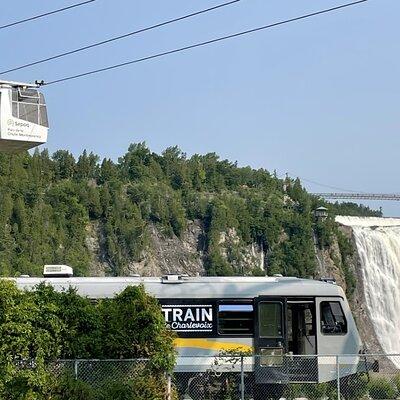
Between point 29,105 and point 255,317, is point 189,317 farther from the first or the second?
point 29,105

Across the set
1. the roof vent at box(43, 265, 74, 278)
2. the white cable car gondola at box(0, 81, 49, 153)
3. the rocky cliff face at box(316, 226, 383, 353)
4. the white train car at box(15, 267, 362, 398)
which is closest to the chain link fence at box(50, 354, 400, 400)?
the white train car at box(15, 267, 362, 398)

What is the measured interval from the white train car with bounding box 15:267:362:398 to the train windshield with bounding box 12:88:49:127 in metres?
4.94

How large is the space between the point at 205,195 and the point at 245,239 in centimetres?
597

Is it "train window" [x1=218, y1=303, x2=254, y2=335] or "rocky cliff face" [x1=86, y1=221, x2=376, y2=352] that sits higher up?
"rocky cliff face" [x1=86, y1=221, x2=376, y2=352]

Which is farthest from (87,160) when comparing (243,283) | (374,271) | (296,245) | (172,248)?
(243,283)

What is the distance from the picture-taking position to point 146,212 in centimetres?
9412

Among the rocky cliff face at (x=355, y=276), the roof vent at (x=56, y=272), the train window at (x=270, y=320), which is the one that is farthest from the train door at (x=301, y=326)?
the rocky cliff face at (x=355, y=276)

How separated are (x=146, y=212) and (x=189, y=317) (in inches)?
2440

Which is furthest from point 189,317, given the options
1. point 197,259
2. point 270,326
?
point 197,259

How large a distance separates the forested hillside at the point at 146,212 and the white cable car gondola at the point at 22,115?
3706 cm

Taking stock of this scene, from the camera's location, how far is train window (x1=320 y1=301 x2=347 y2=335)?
109 feet

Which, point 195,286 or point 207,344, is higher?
point 195,286

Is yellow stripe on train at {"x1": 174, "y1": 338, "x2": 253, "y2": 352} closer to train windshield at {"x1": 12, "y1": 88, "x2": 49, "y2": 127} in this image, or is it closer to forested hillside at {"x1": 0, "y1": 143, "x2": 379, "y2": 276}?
train windshield at {"x1": 12, "y1": 88, "x2": 49, "y2": 127}

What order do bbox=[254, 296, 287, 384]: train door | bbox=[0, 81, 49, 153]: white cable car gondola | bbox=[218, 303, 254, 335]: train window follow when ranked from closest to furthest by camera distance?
bbox=[254, 296, 287, 384]: train door < bbox=[218, 303, 254, 335]: train window < bbox=[0, 81, 49, 153]: white cable car gondola
